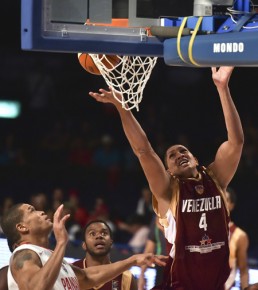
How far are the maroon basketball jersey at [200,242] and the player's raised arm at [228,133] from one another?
20cm

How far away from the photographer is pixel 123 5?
5.90m

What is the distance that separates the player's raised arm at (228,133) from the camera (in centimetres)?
646

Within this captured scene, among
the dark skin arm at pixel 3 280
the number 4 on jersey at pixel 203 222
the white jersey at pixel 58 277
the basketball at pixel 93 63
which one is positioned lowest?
the dark skin arm at pixel 3 280

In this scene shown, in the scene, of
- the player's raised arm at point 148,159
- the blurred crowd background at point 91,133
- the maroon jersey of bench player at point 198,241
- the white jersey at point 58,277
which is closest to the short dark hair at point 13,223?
the white jersey at point 58,277

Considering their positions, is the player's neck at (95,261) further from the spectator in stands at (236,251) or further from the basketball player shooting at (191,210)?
the spectator in stands at (236,251)

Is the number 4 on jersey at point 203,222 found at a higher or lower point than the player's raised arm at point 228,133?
lower

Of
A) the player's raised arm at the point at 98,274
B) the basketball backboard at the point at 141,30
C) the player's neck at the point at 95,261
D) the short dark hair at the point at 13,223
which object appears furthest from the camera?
the player's neck at the point at 95,261

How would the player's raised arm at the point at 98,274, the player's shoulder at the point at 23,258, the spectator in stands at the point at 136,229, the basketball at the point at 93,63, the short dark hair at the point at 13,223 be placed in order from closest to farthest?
the player's shoulder at the point at 23,258 → the short dark hair at the point at 13,223 → the player's raised arm at the point at 98,274 → the basketball at the point at 93,63 → the spectator in stands at the point at 136,229

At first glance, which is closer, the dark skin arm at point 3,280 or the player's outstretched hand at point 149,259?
the player's outstretched hand at point 149,259

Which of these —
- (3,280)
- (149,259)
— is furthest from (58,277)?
(149,259)

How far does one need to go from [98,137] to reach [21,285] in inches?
403

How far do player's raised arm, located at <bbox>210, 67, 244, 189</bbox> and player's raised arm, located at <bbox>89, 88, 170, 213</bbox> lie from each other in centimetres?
39

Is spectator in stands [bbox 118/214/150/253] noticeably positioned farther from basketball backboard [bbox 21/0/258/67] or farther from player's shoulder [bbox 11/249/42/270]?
basketball backboard [bbox 21/0/258/67]

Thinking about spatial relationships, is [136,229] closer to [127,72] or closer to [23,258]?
[127,72]
